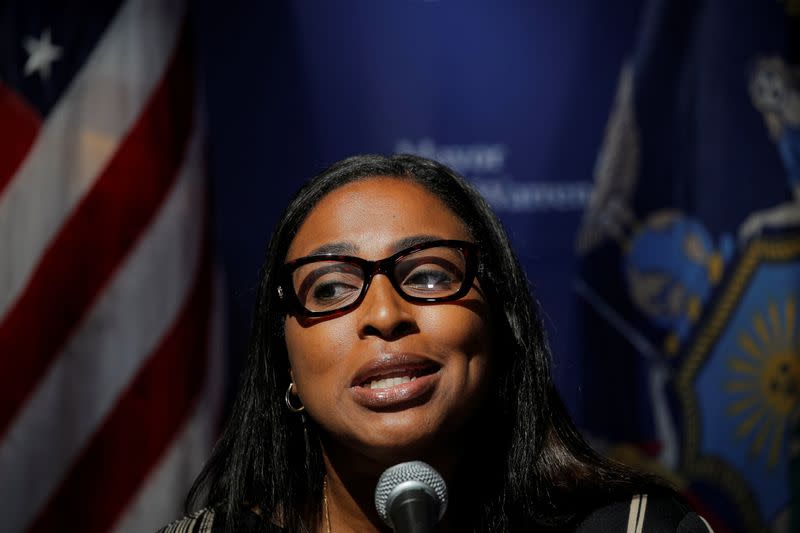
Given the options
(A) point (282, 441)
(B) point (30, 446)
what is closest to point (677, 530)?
(A) point (282, 441)

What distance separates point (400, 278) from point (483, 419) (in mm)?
416

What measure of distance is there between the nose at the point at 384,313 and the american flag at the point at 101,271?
141 centimetres

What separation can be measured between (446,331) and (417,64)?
5.68ft

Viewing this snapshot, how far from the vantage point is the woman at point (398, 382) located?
1.39 meters

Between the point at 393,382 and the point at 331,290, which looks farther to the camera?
the point at 331,290

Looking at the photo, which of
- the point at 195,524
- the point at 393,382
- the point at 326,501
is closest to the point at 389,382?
the point at 393,382

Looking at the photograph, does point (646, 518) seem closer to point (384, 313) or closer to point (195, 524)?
point (384, 313)

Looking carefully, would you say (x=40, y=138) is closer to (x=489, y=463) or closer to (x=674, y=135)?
(x=489, y=463)

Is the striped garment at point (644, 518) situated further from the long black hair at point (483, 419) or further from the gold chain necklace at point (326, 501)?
the gold chain necklace at point (326, 501)

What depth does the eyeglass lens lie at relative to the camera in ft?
4.72

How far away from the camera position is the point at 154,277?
8.69 feet

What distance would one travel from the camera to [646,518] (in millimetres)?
1494

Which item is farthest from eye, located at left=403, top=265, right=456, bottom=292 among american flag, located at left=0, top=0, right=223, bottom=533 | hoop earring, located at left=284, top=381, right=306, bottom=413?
american flag, located at left=0, top=0, right=223, bottom=533

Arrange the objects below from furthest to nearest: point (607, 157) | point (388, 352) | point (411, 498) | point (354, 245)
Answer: point (607, 157) → point (354, 245) → point (388, 352) → point (411, 498)
